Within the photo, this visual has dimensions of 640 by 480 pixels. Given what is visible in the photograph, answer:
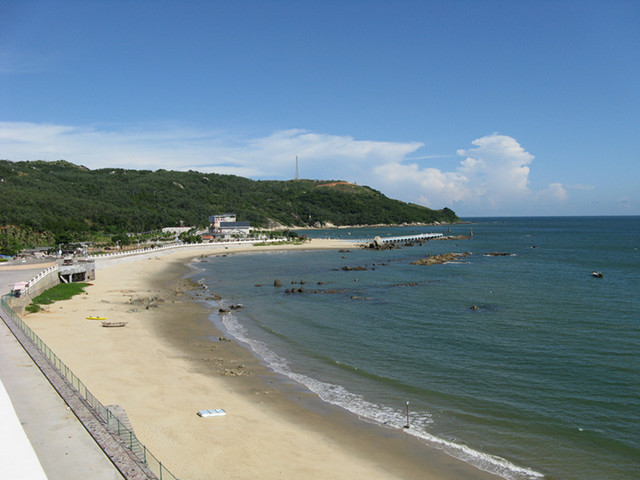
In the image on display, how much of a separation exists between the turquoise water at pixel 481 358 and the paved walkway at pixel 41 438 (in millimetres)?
9597

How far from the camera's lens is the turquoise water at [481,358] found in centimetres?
1553

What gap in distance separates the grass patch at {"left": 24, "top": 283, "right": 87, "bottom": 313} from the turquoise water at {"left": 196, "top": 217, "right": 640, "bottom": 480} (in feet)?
44.0

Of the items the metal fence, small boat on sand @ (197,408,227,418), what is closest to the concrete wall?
the metal fence

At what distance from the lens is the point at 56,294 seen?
39938mm

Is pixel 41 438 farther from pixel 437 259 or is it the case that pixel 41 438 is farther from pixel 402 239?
pixel 402 239

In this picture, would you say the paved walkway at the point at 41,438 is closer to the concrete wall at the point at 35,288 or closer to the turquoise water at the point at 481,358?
the turquoise water at the point at 481,358

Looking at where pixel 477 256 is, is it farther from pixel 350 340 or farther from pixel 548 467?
pixel 548 467

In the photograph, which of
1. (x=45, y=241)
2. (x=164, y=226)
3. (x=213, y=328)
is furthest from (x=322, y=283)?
(x=164, y=226)

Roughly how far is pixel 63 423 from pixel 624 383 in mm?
22131

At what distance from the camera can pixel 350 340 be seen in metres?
28.3

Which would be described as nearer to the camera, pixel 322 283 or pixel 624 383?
pixel 624 383

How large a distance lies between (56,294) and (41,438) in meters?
31.4

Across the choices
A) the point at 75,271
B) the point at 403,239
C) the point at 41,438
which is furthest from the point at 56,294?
the point at 403,239

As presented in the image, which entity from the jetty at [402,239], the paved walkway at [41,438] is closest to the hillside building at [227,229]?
the jetty at [402,239]
